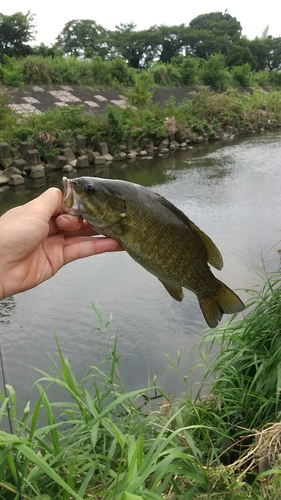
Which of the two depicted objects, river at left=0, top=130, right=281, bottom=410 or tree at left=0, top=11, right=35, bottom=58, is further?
tree at left=0, top=11, right=35, bottom=58

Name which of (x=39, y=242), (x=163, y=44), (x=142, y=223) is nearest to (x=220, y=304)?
(x=142, y=223)

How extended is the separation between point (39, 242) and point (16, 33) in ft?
113

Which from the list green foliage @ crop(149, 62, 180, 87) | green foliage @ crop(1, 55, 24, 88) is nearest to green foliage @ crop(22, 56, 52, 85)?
green foliage @ crop(1, 55, 24, 88)

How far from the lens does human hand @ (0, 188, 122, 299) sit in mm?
2039

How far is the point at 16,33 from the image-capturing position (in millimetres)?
31391

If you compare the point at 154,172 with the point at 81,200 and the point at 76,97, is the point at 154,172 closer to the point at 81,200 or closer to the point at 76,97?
the point at 76,97

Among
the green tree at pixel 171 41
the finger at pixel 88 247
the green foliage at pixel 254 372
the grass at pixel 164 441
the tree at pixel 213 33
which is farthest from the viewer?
the tree at pixel 213 33

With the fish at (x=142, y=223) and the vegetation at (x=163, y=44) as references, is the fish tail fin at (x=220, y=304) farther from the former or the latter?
the vegetation at (x=163, y=44)

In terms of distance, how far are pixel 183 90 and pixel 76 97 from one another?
12.4 meters

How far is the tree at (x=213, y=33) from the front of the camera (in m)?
56.2

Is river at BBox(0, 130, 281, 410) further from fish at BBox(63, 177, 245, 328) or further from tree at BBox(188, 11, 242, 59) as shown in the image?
tree at BBox(188, 11, 242, 59)

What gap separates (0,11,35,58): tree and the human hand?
32.9 m

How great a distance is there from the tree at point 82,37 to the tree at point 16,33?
20186 millimetres

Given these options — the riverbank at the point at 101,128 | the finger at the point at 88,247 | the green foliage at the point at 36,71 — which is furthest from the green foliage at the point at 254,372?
the green foliage at the point at 36,71
